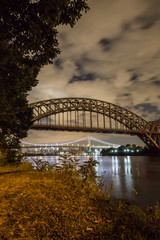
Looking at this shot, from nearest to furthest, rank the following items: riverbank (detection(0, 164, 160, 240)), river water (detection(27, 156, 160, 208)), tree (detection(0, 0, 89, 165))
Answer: riverbank (detection(0, 164, 160, 240)) < tree (detection(0, 0, 89, 165)) < river water (detection(27, 156, 160, 208))

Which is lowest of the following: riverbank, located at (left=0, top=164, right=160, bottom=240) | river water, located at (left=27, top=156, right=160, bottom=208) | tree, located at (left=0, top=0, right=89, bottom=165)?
river water, located at (left=27, top=156, right=160, bottom=208)

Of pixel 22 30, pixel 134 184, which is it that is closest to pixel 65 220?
pixel 22 30

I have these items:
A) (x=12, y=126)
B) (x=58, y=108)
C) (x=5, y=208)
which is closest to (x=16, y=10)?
(x=5, y=208)

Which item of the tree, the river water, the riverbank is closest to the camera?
the riverbank

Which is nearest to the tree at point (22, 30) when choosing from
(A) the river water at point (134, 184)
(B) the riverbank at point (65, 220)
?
(B) the riverbank at point (65, 220)

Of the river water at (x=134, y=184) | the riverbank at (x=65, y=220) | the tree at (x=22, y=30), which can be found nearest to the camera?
the riverbank at (x=65, y=220)

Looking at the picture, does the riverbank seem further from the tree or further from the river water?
the tree

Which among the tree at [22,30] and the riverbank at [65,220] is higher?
the tree at [22,30]

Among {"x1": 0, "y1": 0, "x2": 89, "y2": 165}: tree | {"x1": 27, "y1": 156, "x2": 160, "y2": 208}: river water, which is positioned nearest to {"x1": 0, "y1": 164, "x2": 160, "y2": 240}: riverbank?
{"x1": 27, "y1": 156, "x2": 160, "y2": 208}: river water

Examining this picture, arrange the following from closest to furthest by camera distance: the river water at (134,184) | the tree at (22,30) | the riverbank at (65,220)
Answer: the riverbank at (65,220) < the tree at (22,30) < the river water at (134,184)

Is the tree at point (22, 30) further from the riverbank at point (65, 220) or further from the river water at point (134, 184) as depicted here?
the river water at point (134, 184)

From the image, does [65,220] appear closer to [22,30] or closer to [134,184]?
[22,30]

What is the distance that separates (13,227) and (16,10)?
4370mm

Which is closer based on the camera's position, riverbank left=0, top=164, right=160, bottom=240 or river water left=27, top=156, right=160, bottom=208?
riverbank left=0, top=164, right=160, bottom=240
